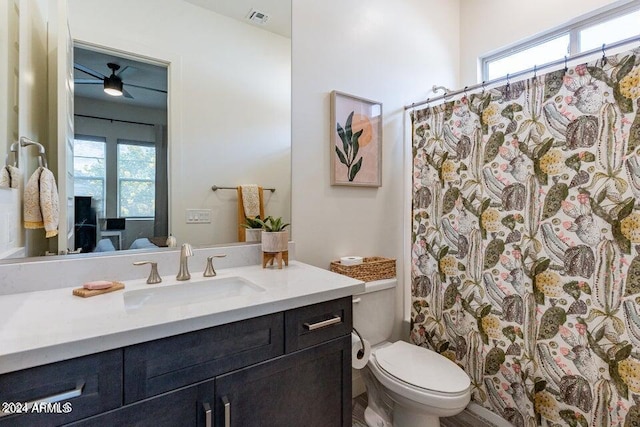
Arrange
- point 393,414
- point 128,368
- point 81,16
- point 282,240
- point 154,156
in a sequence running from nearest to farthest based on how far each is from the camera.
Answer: point 128,368
point 81,16
point 154,156
point 282,240
point 393,414

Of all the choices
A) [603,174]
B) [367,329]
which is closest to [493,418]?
[367,329]

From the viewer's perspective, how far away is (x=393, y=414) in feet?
5.19

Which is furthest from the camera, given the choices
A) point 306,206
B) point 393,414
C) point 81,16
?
point 306,206

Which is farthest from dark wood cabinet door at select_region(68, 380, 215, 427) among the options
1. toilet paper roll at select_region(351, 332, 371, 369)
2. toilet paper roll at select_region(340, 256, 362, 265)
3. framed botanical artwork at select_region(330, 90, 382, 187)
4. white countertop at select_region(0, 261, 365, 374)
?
framed botanical artwork at select_region(330, 90, 382, 187)

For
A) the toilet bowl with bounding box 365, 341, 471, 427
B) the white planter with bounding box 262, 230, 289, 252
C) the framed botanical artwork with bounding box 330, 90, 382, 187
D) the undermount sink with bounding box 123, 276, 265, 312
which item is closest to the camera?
the undermount sink with bounding box 123, 276, 265, 312

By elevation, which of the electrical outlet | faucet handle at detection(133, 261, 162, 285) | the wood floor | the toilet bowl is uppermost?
the electrical outlet

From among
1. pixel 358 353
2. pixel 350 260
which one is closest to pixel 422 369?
pixel 358 353

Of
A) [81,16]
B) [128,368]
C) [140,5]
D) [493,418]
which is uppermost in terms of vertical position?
[140,5]

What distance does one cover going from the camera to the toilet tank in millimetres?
1698

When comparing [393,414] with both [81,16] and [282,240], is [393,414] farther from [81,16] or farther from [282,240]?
[81,16]

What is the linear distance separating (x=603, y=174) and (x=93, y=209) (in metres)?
2.07

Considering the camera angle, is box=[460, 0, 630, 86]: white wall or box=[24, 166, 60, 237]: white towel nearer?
box=[24, 166, 60, 237]: white towel

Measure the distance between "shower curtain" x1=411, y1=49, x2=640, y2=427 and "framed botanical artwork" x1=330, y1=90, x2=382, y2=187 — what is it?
1.04 ft

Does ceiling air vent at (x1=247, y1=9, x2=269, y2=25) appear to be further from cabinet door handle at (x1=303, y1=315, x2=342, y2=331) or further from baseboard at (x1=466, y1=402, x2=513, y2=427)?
baseboard at (x1=466, y1=402, x2=513, y2=427)
